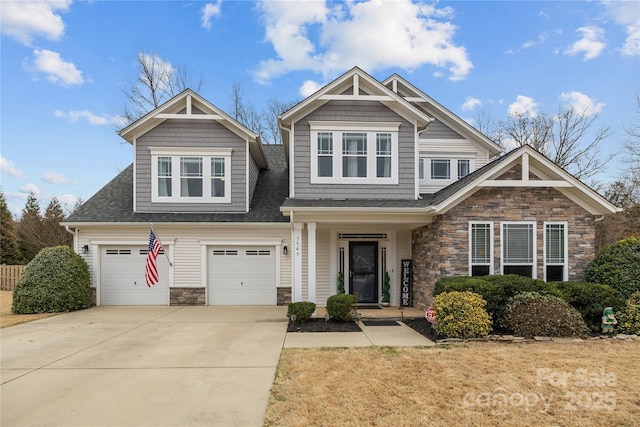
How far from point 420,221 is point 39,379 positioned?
8532 mm

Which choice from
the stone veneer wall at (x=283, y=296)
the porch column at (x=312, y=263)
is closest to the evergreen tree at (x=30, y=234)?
the stone veneer wall at (x=283, y=296)

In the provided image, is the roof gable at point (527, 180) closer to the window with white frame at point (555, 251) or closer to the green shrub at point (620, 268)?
the window with white frame at point (555, 251)

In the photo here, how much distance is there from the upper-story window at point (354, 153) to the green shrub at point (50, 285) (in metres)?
7.77

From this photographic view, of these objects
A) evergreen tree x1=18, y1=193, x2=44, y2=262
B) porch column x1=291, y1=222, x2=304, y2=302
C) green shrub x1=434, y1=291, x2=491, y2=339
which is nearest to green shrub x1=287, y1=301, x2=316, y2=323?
porch column x1=291, y1=222, x2=304, y2=302

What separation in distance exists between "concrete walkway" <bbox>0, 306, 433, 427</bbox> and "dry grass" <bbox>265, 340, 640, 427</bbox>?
54 cm

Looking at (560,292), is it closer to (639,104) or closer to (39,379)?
(39,379)

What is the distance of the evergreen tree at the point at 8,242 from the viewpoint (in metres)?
21.2

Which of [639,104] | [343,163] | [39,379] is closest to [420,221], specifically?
[343,163]

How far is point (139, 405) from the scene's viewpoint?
14.1ft

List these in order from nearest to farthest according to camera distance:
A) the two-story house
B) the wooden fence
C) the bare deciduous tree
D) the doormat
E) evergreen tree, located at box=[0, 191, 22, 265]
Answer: the doormat
the two-story house
the wooden fence
the bare deciduous tree
evergreen tree, located at box=[0, 191, 22, 265]

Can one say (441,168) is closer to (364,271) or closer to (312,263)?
(364,271)

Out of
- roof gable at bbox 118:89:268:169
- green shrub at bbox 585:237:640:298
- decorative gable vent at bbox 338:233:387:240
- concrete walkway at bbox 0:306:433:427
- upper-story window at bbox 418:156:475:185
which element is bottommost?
concrete walkway at bbox 0:306:433:427

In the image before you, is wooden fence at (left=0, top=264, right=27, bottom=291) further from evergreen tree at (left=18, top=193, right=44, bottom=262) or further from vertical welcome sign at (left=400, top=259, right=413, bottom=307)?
vertical welcome sign at (left=400, top=259, right=413, bottom=307)

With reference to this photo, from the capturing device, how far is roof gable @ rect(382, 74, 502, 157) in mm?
12789
